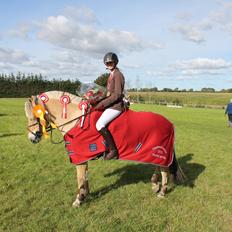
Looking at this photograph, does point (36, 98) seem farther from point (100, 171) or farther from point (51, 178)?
point (100, 171)

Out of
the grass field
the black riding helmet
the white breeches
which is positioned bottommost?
the grass field

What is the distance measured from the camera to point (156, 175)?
767 centimetres

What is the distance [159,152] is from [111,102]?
1.61m

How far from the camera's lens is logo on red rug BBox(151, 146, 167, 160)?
7160mm

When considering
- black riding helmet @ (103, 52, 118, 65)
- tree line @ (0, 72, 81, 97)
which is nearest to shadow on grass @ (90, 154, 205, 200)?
black riding helmet @ (103, 52, 118, 65)

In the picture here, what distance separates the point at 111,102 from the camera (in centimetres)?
652

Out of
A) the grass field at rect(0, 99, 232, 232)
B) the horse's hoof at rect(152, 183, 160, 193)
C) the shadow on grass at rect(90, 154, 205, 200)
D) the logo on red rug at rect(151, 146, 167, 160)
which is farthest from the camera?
the shadow on grass at rect(90, 154, 205, 200)

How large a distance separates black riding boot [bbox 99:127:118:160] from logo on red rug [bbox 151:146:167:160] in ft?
2.92

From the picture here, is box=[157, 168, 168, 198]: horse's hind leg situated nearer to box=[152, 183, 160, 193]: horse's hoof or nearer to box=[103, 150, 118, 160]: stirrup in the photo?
box=[152, 183, 160, 193]: horse's hoof

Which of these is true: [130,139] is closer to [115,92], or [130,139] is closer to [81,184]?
[115,92]

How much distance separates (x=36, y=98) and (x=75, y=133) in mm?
998

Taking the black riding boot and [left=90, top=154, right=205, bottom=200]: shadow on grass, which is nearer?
the black riding boot

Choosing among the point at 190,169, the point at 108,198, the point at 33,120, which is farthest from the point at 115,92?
the point at 190,169

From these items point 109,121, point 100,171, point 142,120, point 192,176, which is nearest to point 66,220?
point 109,121
